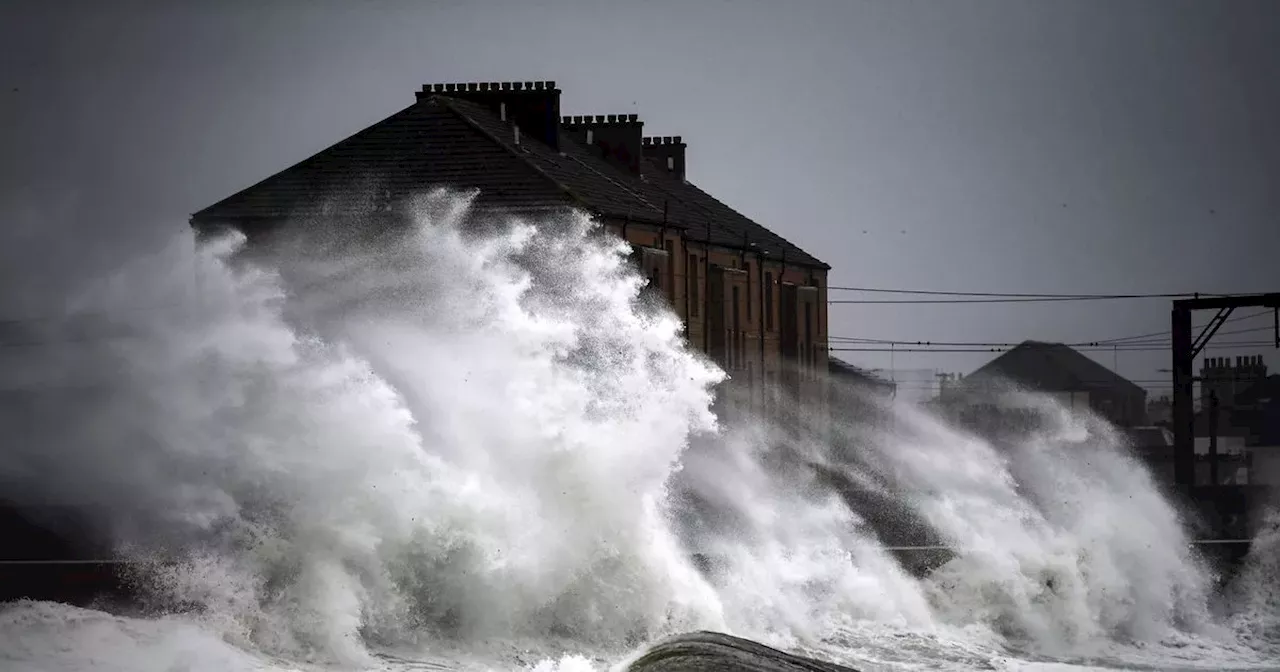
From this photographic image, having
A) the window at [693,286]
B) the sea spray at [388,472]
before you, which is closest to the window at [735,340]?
the window at [693,286]

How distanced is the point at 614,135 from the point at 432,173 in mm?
17472

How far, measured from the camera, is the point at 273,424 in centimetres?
3238

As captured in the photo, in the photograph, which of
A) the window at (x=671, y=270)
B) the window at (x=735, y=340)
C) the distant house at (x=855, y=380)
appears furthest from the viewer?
the distant house at (x=855, y=380)

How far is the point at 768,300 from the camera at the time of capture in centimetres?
7062

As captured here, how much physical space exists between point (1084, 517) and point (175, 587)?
3057 centimetres

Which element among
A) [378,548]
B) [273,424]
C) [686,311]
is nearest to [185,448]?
[273,424]

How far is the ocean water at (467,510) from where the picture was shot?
1219 inches

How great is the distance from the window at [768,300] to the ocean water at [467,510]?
1610 centimetres

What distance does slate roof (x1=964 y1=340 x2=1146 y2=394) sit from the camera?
472ft

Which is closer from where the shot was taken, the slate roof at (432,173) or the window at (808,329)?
the slate roof at (432,173)

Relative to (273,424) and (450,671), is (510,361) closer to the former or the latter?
(273,424)

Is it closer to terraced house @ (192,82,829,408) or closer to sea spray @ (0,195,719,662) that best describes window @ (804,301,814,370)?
terraced house @ (192,82,829,408)

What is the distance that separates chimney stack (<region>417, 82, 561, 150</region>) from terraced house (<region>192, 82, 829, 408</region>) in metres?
0.03

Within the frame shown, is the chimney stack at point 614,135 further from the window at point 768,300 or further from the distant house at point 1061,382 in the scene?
the distant house at point 1061,382
